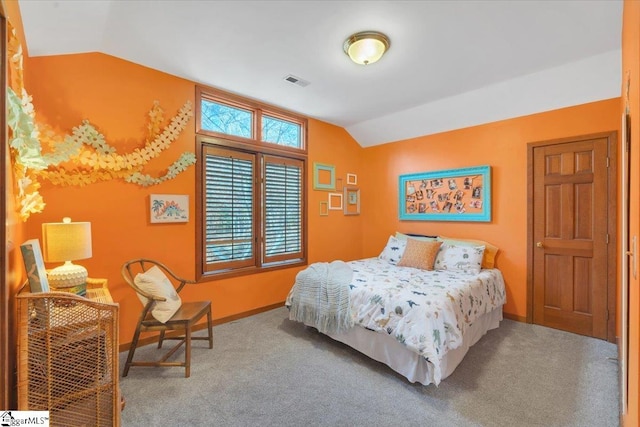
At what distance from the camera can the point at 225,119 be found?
3.46m

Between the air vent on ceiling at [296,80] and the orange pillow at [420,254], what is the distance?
235 cm

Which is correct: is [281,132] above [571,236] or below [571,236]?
above

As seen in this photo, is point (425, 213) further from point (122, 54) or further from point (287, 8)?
point (122, 54)

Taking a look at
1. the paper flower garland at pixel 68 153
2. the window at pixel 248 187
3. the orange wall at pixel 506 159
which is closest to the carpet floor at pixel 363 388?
the orange wall at pixel 506 159

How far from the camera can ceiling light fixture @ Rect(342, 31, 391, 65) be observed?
226 cm

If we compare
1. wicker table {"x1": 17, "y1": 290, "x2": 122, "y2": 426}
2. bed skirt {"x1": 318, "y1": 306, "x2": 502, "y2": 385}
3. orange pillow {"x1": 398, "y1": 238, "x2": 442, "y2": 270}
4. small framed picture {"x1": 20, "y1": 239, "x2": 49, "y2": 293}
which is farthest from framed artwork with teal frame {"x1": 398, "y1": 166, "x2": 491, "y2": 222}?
small framed picture {"x1": 20, "y1": 239, "x2": 49, "y2": 293}

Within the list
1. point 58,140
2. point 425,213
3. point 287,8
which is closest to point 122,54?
point 58,140

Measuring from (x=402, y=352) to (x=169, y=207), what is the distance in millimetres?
2584

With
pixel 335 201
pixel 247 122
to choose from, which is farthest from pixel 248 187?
pixel 335 201

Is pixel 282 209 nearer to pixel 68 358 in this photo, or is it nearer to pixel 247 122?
pixel 247 122

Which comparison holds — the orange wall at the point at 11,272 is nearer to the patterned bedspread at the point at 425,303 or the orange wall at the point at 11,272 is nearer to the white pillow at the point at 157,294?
the white pillow at the point at 157,294

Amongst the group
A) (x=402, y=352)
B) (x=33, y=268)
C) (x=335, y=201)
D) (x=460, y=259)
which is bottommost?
(x=402, y=352)

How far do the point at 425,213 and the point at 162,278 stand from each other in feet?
11.4

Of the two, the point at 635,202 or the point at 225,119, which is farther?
the point at 225,119
